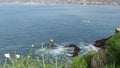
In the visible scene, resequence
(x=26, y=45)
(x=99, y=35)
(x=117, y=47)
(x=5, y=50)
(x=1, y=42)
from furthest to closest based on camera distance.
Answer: (x=99, y=35)
(x=1, y=42)
(x=26, y=45)
(x=5, y=50)
(x=117, y=47)

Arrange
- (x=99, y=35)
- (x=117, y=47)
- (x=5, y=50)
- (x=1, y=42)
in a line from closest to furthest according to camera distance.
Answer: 1. (x=117, y=47)
2. (x=5, y=50)
3. (x=1, y=42)
4. (x=99, y=35)

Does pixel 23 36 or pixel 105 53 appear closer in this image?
pixel 105 53

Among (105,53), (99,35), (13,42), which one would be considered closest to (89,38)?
(99,35)

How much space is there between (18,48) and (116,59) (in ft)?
153

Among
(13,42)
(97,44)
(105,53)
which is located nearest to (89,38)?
(97,44)

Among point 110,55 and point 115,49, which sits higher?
point 115,49

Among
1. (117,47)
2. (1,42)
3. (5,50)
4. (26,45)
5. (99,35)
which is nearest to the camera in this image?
(117,47)

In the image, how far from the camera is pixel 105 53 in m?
17.3

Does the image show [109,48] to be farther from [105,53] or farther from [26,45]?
[26,45]

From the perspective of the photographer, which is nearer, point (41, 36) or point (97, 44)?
point (97, 44)

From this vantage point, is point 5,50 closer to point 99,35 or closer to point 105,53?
point 99,35

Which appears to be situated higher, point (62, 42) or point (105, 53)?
point (105, 53)

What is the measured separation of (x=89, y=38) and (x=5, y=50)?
21441 mm

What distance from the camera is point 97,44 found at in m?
62.7
